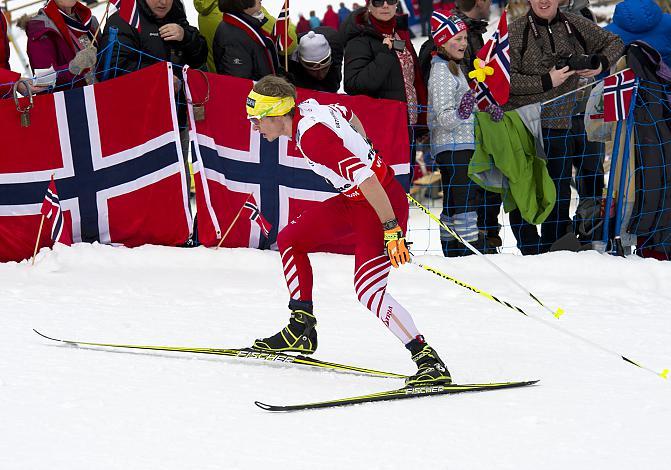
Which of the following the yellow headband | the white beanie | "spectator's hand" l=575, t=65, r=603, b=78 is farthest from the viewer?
"spectator's hand" l=575, t=65, r=603, b=78

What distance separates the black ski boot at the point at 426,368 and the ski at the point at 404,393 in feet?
0.09

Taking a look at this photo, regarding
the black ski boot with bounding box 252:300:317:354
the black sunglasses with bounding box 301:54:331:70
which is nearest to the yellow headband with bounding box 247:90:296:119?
the black ski boot with bounding box 252:300:317:354

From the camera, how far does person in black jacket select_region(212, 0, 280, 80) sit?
23.5 feet

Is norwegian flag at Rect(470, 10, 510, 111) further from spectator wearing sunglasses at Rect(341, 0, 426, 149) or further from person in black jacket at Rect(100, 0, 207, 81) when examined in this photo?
person in black jacket at Rect(100, 0, 207, 81)

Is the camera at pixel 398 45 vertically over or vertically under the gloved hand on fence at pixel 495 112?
over

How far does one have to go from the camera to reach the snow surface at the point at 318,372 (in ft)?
12.5

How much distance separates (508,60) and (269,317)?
2707mm

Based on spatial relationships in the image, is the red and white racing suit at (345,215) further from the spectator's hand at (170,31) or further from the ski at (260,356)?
the spectator's hand at (170,31)

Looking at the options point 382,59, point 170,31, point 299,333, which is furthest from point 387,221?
point 170,31

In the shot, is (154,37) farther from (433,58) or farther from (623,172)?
(623,172)

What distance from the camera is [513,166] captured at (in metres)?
7.32

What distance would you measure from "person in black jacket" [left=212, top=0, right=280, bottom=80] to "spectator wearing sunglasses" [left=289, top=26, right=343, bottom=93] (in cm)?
18

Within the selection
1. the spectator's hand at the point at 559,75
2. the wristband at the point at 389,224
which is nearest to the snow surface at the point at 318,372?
the wristband at the point at 389,224

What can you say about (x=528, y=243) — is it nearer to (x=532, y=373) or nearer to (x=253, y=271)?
(x=253, y=271)
